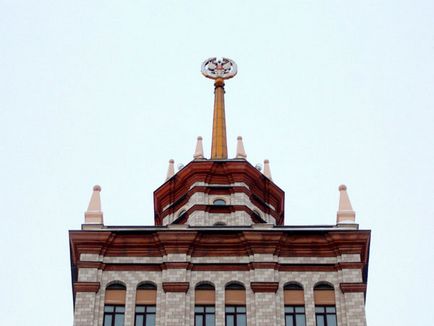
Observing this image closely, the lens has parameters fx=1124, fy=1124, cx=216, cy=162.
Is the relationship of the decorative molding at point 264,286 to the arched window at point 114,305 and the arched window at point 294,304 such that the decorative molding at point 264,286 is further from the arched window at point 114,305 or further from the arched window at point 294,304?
the arched window at point 114,305

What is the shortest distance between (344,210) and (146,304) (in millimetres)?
13112

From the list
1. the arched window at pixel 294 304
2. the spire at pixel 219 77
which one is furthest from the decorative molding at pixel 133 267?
the spire at pixel 219 77

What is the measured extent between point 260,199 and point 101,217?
11.7 meters

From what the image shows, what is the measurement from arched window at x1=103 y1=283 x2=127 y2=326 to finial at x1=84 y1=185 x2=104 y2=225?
461 centimetres

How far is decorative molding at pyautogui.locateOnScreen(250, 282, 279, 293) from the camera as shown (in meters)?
61.6

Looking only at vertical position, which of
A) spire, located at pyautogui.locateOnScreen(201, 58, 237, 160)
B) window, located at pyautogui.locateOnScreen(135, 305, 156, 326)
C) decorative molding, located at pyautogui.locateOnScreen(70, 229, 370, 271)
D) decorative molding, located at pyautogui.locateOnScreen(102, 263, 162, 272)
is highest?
spire, located at pyautogui.locateOnScreen(201, 58, 237, 160)

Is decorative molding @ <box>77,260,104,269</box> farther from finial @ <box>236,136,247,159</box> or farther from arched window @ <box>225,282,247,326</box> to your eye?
finial @ <box>236,136,247,159</box>

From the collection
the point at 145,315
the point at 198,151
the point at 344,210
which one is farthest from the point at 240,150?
the point at 145,315

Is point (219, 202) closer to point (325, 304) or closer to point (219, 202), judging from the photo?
point (219, 202)

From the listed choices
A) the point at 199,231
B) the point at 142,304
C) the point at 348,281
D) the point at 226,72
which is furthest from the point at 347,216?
the point at 226,72

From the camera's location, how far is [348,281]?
204ft

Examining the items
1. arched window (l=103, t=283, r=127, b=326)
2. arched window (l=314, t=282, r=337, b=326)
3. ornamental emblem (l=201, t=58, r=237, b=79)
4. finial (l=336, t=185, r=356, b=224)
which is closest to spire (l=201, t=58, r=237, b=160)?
ornamental emblem (l=201, t=58, r=237, b=79)

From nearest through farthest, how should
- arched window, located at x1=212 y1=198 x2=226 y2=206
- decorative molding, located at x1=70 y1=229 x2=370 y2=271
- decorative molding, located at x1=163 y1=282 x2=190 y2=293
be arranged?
decorative molding, located at x1=163 y1=282 x2=190 y2=293
decorative molding, located at x1=70 y1=229 x2=370 y2=271
arched window, located at x1=212 y1=198 x2=226 y2=206

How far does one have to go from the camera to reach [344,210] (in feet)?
216
